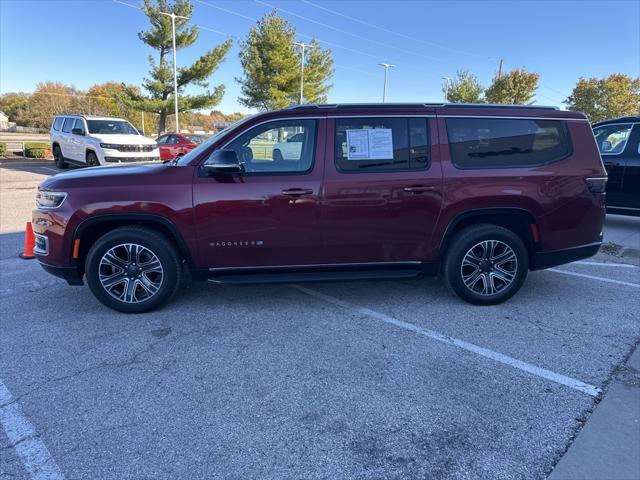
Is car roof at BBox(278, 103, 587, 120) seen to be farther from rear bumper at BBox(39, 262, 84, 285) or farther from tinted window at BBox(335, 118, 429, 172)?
rear bumper at BBox(39, 262, 84, 285)

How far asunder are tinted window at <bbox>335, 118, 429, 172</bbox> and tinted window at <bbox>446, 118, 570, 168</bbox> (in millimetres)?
338

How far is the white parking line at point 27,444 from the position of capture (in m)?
2.18

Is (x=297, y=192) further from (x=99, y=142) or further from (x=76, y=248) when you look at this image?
(x=99, y=142)

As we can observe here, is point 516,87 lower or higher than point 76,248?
higher

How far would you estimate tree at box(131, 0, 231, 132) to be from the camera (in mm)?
28734

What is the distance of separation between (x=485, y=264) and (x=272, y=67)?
32.7m

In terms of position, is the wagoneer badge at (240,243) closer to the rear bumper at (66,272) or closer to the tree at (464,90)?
the rear bumper at (66,272)

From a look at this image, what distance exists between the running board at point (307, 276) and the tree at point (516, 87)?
37.4 m

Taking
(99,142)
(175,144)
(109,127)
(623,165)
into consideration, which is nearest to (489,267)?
(623,165)

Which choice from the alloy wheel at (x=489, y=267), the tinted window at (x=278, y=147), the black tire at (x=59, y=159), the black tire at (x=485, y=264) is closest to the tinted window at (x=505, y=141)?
the black tire at (x=485, y=264)

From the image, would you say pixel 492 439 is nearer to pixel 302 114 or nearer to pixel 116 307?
pixel 302 114

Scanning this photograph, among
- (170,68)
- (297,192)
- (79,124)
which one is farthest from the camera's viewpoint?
(170,68)

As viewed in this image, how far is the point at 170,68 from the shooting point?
97.6 feet

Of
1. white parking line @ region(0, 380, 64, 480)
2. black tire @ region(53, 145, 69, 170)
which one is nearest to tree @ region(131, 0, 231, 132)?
black tire @ region(53, 145, 69, 170)
